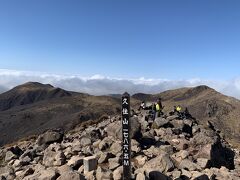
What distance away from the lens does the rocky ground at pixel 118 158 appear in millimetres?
21219

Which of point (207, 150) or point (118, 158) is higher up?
point (118, 158)

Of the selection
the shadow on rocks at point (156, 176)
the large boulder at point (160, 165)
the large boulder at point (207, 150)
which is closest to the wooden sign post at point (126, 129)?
the shadow on rocks at point (156, 176)

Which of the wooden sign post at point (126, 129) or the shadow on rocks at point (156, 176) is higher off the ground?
the wooden sign post at point (126, 129)

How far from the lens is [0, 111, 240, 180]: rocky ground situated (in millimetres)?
21219

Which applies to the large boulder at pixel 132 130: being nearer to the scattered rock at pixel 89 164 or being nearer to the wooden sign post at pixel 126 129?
the scattered rock at pixel 89 164

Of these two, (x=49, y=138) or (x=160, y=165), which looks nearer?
(x=160, y=165)

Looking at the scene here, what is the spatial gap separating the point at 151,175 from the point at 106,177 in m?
2.74

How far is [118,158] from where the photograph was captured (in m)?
23.0

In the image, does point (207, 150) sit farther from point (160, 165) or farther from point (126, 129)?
point (126, 129)

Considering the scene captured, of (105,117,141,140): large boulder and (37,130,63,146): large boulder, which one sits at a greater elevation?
(105,117,141,140): large boulder

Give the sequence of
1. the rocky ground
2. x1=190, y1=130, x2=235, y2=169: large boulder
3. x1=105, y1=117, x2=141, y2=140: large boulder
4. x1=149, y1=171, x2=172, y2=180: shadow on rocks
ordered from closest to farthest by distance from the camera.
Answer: x1=149, y1=171, x2=172, y2=180: shadow on rocks
the rocky ground
x1=190, y1=130, x2=235, y2=169: large boulder
x1=105, y1=117, x2=141, y2=140: large boulder

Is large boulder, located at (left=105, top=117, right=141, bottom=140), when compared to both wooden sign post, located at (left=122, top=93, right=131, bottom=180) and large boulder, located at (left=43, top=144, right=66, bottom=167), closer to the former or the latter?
large boulder, located at (left=43, top=144, right=66, bottom=167)

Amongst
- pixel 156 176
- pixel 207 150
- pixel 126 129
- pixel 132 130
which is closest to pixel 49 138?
pixel 132 130

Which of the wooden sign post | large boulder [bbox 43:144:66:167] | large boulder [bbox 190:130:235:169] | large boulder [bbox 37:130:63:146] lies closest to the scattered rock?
large boulder [bbox 43:144:66:167]
